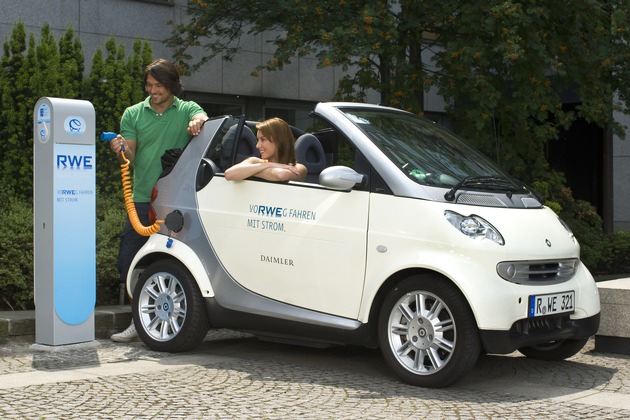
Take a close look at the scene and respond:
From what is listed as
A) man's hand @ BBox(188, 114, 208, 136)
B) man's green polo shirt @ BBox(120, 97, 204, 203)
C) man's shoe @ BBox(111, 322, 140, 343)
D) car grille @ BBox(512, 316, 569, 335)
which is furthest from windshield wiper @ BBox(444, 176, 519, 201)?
man's shoe @ BBox(111, 322, 140, 343)

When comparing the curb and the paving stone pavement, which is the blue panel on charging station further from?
the curb

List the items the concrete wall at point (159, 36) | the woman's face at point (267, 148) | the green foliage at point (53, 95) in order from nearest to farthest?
the woman's face at point (267, 148), the green foliage at point (53, 95), the concrete wall at point (159, 36)

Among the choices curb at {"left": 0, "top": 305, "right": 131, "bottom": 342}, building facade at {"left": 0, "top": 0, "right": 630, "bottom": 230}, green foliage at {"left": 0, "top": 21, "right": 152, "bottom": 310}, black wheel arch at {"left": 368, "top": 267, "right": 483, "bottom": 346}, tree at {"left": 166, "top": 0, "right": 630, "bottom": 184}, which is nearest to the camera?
black wheel arch at {"left": 368, "top": 267, "right": 483, "bottom": 346}

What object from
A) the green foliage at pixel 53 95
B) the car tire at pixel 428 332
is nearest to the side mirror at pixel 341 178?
the car tire at pixel 428 332

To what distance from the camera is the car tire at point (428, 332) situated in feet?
21.3

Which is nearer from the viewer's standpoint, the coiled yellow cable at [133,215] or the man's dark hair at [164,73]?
the coiled yellow cable at [133,215]

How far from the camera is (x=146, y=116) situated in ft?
28.0

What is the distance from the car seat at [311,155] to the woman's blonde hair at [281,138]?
0.13 metres

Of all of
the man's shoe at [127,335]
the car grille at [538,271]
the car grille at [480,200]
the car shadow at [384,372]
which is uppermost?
the car grille at [480,200]

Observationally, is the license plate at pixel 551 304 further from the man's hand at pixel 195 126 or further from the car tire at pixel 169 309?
the man's hand at pixel 195 126

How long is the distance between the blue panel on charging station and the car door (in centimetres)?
82

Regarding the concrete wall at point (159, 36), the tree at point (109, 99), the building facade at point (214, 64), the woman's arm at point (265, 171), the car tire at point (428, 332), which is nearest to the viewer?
the car tire at point (428, 332)

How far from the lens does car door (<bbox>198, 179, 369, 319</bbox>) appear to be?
23.0ft

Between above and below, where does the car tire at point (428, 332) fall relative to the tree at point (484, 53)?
below
